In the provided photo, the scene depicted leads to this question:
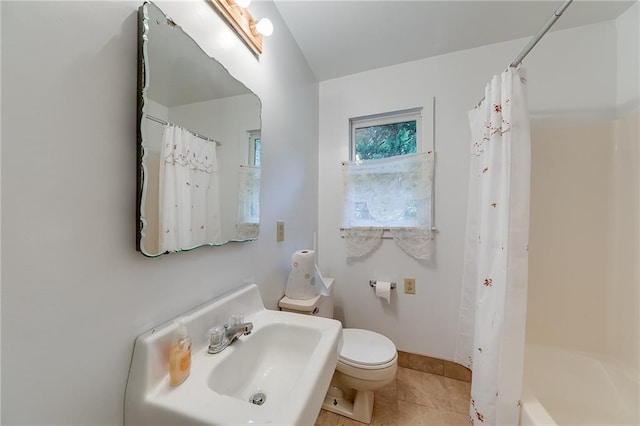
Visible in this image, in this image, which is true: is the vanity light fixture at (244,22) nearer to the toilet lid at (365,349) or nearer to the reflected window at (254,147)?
the reflected window at (254,147)

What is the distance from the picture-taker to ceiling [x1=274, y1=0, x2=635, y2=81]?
1280 mm

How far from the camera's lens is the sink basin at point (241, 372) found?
518 mm

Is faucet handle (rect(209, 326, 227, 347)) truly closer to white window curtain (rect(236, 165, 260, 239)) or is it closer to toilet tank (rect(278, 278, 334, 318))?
white window curtain (rect(236, 165, 260, 239))

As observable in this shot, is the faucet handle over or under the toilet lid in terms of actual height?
over

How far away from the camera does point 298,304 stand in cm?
126

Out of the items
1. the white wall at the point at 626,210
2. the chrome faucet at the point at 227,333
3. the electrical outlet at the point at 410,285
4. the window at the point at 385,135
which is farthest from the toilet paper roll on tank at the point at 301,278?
the white wall at the point at 626,210

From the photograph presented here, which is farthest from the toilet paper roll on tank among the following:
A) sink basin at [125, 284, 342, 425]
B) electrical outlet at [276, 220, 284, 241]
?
sink basin at [125, 284, 342, 425]

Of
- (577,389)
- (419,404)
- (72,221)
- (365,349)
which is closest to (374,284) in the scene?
(365,349)

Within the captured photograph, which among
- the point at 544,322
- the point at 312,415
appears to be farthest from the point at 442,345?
the point at 312,415

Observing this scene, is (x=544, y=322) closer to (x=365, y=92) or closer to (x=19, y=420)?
(x=365, y=92)

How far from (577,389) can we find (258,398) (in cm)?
168

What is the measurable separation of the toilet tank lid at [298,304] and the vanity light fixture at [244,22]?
4.31 feet

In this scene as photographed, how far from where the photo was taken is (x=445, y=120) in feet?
5.37

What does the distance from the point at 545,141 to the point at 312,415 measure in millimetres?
1948
